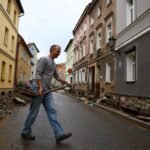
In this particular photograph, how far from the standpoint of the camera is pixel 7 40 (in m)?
23.0

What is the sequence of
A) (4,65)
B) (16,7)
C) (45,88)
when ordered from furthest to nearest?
(16,7), (4,65), (45,88)

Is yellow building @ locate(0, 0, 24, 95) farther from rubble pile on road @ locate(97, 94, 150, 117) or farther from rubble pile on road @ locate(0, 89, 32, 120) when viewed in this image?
rubble pile on road @ locate(97, 94, 150, 117)

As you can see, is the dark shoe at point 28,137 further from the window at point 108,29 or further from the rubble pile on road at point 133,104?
the window at point 108,29

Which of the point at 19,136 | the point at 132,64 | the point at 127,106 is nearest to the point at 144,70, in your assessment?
the point at 127,106

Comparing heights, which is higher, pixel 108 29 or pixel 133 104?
pixel 108 29

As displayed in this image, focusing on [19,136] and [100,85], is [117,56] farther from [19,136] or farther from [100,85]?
[19,136]

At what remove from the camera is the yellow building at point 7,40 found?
20.6m

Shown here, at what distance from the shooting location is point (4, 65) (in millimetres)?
22734

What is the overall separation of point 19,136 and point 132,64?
1038 centimetres

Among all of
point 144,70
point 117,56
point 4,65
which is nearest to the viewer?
point 144,70

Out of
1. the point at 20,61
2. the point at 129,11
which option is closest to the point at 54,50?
the point at 129,11

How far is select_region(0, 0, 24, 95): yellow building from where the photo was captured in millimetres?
20609

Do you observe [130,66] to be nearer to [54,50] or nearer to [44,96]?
[54,50]

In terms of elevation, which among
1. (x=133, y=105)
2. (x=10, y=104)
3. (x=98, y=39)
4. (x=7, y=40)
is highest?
(x=98, y=39)
